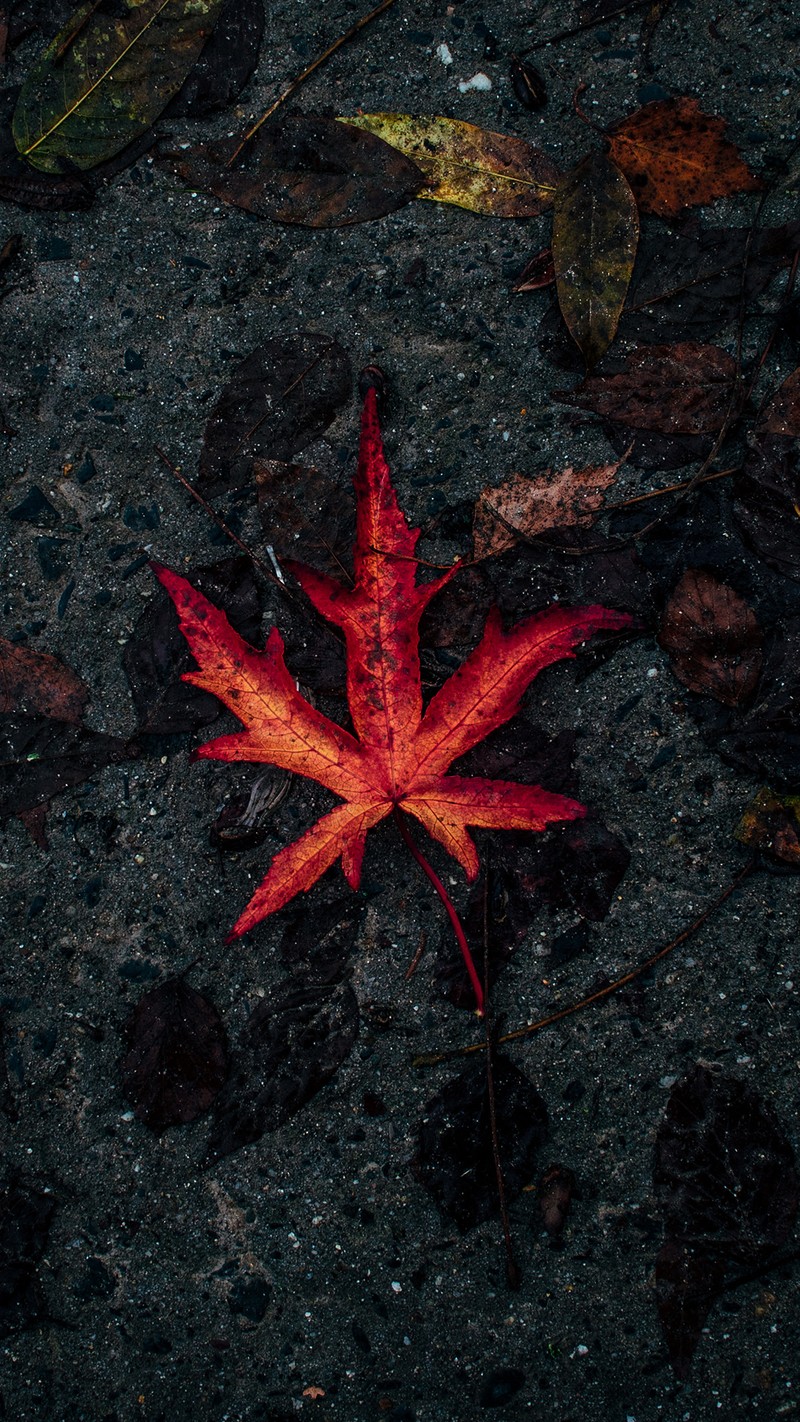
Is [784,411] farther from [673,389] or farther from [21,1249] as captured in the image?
[21,1249]

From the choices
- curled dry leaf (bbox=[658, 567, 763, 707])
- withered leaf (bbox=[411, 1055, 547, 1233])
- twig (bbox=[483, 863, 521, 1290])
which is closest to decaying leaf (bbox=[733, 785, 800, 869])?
curled dry leaf (bbox=[658, 567, 763, 707])

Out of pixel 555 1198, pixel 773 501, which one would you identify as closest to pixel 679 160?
pixel 773 501

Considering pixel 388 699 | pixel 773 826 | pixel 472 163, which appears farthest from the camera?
pixel 472 163

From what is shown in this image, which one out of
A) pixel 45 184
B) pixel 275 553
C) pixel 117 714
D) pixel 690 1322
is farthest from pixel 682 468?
pixel 690 1322

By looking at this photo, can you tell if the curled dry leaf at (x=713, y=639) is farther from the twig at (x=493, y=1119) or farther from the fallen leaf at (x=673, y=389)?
the twig at (x=493, y=1119)

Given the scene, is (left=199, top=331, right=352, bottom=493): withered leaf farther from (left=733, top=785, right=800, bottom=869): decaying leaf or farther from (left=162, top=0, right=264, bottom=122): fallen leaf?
(left=733, top=785, right=800, bottom=869): decaying leaf

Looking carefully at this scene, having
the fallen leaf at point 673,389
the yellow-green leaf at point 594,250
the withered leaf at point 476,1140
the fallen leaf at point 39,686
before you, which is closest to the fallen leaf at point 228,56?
the yellow-green leaf at point 594,250

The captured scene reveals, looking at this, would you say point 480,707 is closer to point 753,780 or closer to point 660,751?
point 660,751
